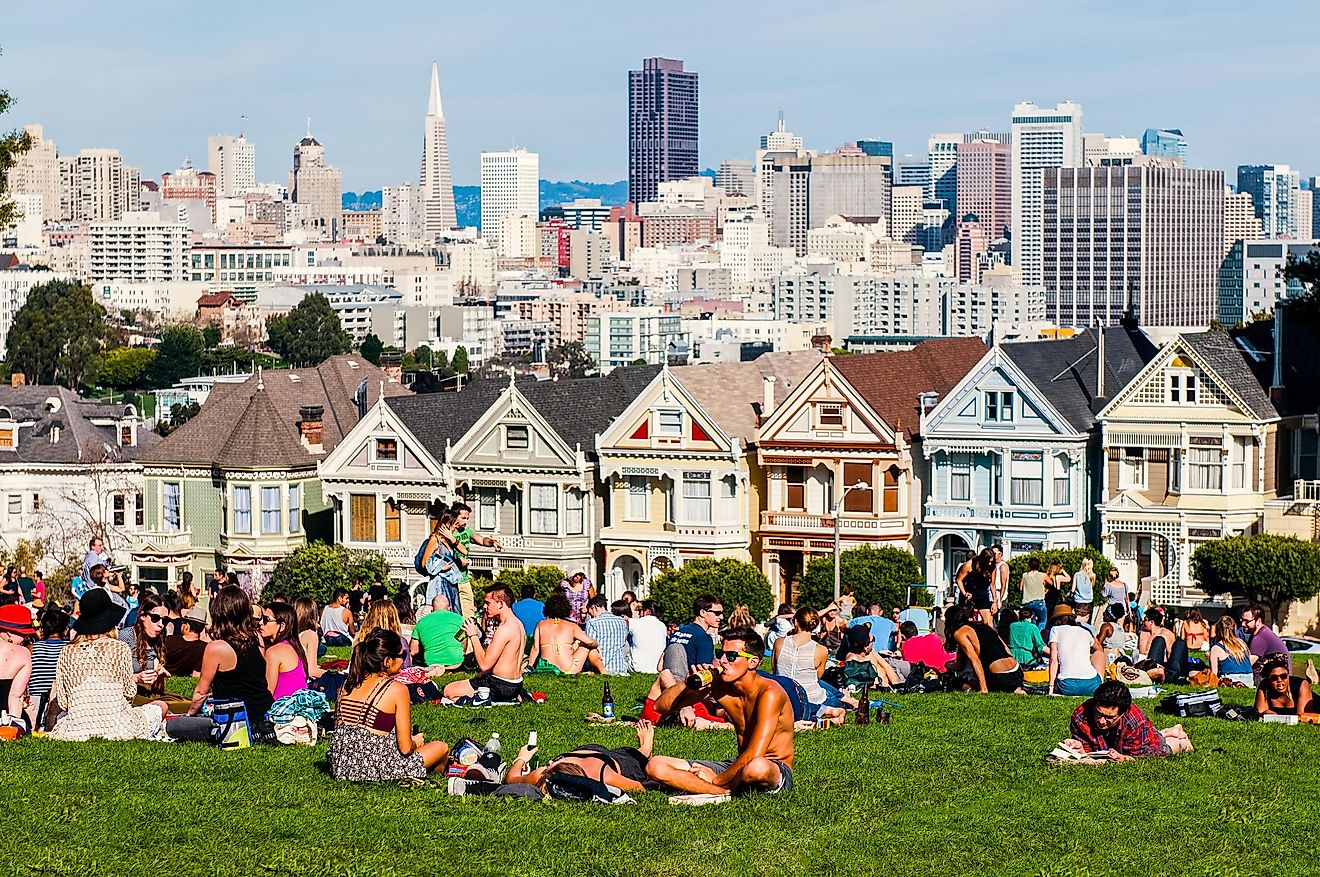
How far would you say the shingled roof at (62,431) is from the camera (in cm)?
6056

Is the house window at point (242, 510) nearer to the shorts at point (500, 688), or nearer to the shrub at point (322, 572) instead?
the shrub at point (322, 572)

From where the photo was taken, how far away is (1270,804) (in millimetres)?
19062

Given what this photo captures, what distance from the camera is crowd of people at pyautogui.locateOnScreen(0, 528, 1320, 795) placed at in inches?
755

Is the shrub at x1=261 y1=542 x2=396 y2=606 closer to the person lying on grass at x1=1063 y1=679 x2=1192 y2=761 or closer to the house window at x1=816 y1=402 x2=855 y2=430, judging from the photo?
the house window at x1=816 y1=402 x2=855 y2=430

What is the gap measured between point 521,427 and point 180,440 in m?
9.41

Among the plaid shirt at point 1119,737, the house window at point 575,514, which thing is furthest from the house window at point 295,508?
the plaid shirt at point 1119,737

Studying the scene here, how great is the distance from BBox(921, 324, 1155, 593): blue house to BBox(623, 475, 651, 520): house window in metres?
6.05

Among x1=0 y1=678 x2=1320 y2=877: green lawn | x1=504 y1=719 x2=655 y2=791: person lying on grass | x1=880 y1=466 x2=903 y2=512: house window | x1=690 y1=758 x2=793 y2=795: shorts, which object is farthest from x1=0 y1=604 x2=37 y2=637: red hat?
x1=880 y1=466 x2=903 y2=512: house window

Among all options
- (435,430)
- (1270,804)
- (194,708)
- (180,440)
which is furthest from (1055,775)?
(180,440)

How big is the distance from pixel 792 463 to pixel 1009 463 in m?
4.56

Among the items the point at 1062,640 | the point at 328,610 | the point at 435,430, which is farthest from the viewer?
the point at 435,430

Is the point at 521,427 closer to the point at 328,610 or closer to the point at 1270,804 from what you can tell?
the point at 328,610

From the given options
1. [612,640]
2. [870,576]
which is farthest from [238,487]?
[612,640]

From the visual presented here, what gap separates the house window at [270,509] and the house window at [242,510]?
295mm
